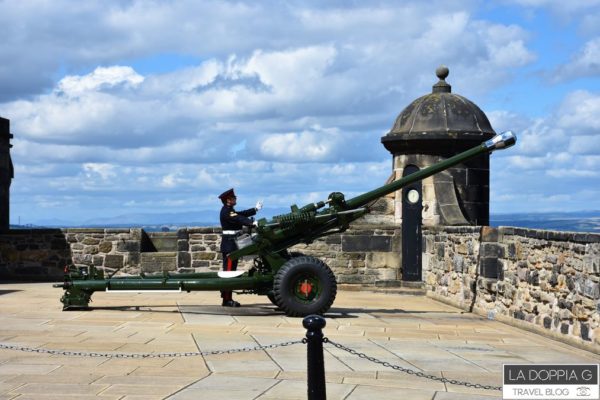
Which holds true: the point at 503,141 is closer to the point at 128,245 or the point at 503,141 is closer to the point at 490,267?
the point at 490,267

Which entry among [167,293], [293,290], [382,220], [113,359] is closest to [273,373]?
[113,359]

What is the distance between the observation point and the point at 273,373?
8.33 m

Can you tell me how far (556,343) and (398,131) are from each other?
8633mm

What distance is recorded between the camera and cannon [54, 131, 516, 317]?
41.4 feet

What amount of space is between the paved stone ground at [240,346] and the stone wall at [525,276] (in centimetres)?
29

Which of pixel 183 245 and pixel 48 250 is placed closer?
pixel 183 245

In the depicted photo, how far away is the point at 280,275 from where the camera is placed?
496 inches

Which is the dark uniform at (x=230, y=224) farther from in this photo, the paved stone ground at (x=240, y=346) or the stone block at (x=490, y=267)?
the stone block at (x=490, y=267)

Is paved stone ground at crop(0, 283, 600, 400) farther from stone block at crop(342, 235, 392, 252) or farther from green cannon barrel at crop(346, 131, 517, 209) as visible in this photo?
stone block at crop(342, 235, 392, 252)

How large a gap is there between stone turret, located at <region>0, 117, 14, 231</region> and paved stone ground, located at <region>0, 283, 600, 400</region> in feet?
19.6

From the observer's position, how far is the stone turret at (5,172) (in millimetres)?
20984

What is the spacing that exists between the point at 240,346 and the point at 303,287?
112 inches

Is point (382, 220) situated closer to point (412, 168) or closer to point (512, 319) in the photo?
point (412, 168)

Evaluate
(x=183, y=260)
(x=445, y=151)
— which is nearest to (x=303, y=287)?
(x=183, y=260)
